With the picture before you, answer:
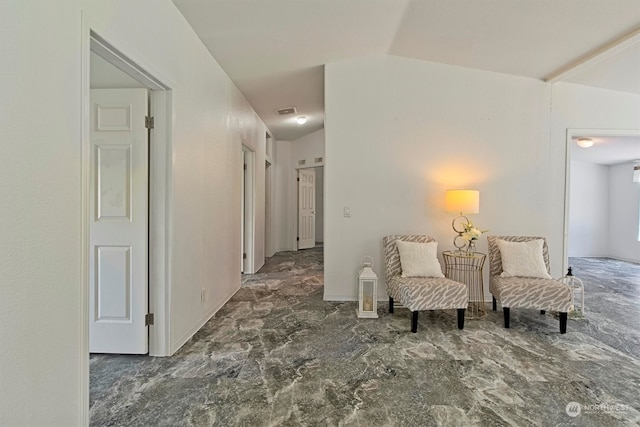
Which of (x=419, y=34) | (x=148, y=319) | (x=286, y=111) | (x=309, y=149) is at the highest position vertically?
(x=419, y=34)

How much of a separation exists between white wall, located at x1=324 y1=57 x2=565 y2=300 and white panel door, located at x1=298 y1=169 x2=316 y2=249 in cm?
407

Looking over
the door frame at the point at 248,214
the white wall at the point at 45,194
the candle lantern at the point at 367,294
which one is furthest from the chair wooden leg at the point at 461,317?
the door frame at the point at 248,214

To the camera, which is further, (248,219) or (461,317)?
(248,219)

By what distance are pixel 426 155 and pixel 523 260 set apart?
153 centimetres

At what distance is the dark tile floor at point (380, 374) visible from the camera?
5.62 ft

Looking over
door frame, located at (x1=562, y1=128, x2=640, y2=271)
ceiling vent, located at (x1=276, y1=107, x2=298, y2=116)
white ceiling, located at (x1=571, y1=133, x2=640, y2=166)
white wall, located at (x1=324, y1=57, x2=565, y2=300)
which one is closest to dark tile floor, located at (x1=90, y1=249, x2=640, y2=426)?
door frame, located at (x1=562, y1=128, x2=640, y2=271)

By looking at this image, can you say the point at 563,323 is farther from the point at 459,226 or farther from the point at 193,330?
the point at 193,330

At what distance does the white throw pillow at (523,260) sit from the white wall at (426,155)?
504 millimetres

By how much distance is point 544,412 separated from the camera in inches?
68.2

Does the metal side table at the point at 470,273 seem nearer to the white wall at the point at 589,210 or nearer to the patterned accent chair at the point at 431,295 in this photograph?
the patterned accent chair at the point at 431,295

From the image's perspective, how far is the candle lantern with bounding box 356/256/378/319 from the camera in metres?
3.25

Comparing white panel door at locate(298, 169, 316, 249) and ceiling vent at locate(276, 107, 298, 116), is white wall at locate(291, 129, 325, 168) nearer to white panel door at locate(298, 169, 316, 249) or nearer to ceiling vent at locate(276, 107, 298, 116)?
white panel door at locate(298, 169, 316, 249)

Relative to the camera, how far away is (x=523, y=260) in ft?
10.5

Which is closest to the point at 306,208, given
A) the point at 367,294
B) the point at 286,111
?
the point at 286,111
